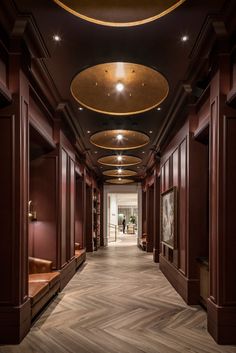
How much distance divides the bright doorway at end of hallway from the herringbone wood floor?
1207 centimetres

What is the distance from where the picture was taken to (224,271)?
12.6 feet

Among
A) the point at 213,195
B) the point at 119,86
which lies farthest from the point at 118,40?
the point at 213,195

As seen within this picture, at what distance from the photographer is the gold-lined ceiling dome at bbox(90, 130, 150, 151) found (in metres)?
8.16

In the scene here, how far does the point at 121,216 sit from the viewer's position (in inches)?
1411

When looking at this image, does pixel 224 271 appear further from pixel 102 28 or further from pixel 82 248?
pixel 82 248

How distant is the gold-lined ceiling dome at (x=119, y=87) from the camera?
4789 millimetres

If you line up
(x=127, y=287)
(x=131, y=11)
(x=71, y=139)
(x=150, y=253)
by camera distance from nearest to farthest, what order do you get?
(x=131, y=11), (x=127, y=287), (x=71, y=139), (x=150, y=253)

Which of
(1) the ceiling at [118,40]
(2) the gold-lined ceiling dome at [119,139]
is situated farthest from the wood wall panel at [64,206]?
(1) the ceiling at [118,40]

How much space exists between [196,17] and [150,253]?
11014 mm

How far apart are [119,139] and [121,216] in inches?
1093

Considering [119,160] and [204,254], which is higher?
[119,160]

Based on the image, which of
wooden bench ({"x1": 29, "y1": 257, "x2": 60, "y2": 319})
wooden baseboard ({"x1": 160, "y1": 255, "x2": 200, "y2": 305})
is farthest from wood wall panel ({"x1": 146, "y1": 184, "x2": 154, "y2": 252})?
wooden bench ({"x1": 29, "y1": 257, "x2": 60, "y2": 319})

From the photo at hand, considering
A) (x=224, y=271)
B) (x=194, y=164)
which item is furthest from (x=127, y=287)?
(x=224, y=271)

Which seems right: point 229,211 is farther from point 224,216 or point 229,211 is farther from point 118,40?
point 118,40
